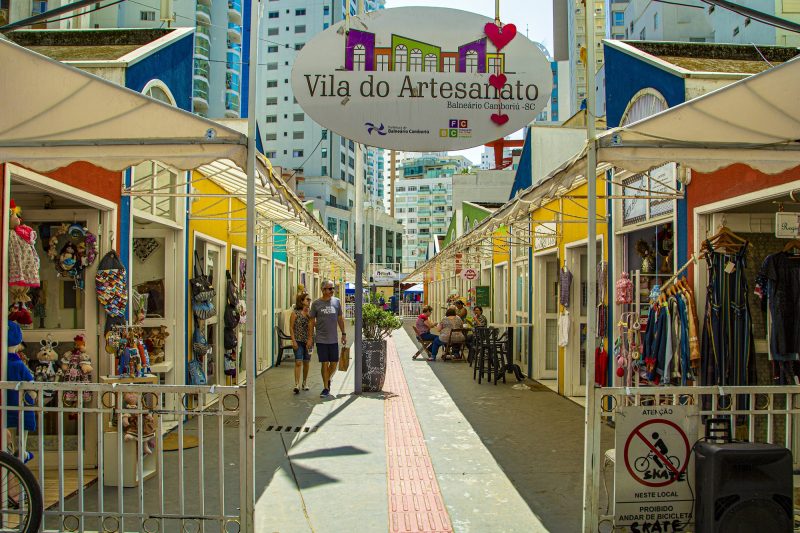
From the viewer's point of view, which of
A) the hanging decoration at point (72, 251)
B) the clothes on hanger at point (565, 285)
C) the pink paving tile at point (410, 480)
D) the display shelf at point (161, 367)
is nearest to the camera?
the pink paving tile at point (410, 480)

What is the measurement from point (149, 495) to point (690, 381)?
491 cm

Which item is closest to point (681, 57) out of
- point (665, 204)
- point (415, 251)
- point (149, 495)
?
point (665, 204)

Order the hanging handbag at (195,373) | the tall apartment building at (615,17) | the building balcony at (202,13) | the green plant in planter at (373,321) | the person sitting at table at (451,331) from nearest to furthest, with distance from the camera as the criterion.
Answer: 1. the hanging handbag at (195,373)
2. the green plant in planter at (373,321)
3. the person sitting at table at (451,331)
4. the building balcony at (202,13)
5. the tall apartment building at (615,17)

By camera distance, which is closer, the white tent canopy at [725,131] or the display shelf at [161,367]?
the white tent canopy at [725,131]

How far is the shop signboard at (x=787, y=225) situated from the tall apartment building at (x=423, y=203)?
12316 cm

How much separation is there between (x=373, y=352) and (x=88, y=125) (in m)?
7.37

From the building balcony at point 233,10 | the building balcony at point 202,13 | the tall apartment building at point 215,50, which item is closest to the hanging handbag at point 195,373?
the tall apartment building at point 215,50

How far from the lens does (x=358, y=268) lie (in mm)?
10664

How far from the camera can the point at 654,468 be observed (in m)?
4.16

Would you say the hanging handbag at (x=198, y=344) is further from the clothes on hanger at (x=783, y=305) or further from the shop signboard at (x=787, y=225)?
the shop signboard at (x=787, y=225)

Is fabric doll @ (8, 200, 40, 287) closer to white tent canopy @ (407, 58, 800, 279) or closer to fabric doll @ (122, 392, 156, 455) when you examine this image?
fabric doll @ (122, 392, 156, 455)

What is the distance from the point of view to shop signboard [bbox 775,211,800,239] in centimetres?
502

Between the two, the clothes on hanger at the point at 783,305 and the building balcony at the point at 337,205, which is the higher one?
the building balcony at the point at 337,205

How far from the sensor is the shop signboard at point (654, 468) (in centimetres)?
414
